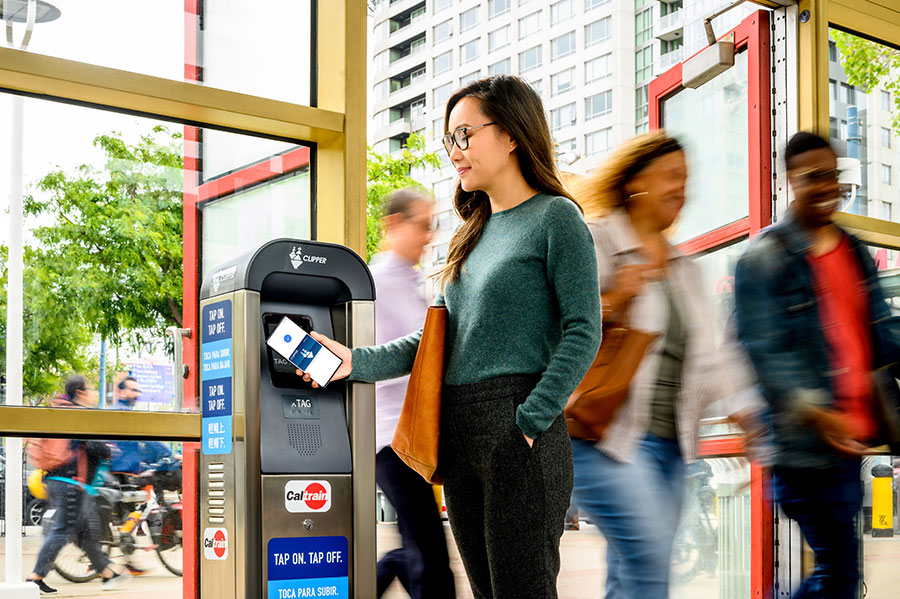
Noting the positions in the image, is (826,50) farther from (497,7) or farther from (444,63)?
(497,7)

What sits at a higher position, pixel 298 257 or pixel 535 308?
pixel 298 257

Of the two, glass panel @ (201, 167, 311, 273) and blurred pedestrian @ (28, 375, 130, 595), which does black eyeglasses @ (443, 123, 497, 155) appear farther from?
blurred pedestrian @ (28, 375, 130, 595)

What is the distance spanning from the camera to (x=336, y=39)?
2770 mm

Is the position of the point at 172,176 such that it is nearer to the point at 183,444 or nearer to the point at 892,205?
the point at 183,444

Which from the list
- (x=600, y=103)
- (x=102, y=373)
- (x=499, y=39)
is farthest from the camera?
(x=600, y=103)

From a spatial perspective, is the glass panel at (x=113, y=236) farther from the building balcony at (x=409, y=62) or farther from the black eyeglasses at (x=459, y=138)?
the building balcony at (x=409, y=62)

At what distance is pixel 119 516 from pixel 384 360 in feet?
2.70

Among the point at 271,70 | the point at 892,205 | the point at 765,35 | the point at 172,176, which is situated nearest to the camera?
the point at 172,176

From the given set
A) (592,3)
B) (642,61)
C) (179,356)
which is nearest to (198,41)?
(179,356)

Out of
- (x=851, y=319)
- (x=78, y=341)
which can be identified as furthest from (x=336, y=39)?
(x=851, y=319)

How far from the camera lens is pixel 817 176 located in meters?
2.53

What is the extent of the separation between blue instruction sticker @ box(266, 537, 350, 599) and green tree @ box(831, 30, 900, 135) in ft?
10.1

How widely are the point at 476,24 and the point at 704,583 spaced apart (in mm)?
7571

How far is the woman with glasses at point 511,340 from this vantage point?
1.75 metres
